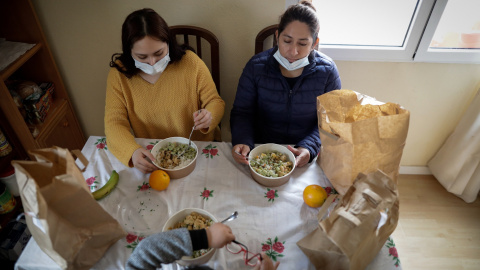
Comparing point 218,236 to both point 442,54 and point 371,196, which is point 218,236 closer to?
point 371,196

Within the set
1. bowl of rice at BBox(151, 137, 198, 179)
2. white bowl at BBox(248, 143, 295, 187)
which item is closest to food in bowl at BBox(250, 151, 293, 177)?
white bowl at BBox(248, 143, 295, 187)

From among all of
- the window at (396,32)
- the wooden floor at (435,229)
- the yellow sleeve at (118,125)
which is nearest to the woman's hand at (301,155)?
the yellow sleeve at (118,125)

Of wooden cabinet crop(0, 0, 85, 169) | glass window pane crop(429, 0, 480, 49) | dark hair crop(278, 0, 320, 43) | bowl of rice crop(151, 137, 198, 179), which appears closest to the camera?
bowl of rice crop(151, 137, 198, 179)

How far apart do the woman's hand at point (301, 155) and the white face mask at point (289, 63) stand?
37 cm

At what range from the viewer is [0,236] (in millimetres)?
1534

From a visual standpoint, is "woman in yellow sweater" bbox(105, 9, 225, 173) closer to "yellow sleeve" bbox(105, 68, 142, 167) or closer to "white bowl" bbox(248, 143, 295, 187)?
"yellow sleeve" bbox(105, 68, 142, 167)

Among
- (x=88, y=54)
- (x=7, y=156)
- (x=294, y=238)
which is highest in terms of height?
(x=88, y=54)

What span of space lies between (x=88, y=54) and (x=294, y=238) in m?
1.57

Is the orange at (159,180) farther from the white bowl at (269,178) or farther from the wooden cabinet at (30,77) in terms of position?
the wooden cabinet at (30,77)

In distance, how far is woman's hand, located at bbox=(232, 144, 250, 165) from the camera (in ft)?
3.88

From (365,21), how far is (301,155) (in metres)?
1.11

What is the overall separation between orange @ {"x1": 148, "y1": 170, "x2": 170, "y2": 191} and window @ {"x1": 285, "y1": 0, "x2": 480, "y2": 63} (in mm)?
1227

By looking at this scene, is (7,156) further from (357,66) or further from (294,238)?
(357,66)

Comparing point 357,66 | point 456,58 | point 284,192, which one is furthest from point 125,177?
point 456,58
